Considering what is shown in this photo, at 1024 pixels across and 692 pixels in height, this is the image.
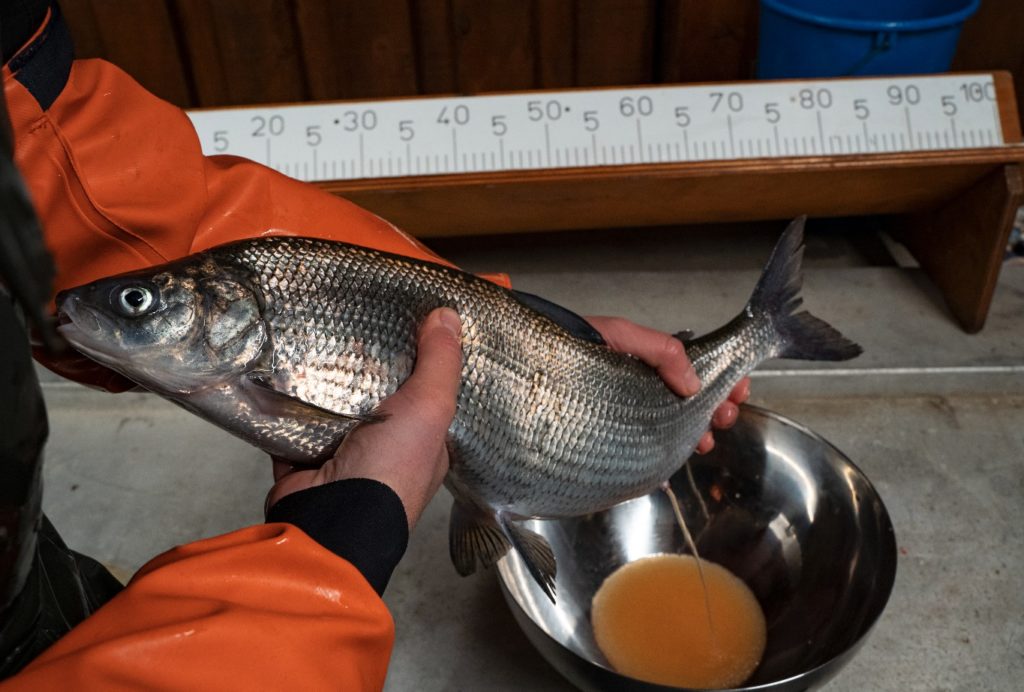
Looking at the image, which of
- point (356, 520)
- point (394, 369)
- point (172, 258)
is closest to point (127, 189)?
point (172, 258)

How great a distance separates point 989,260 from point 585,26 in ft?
3.19

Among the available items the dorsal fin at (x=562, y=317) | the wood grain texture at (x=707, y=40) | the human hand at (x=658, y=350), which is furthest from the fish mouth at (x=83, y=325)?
the wood grain texture at (x=707, y=40)

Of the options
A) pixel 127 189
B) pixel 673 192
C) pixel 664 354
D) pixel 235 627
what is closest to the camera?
pixel 235 627

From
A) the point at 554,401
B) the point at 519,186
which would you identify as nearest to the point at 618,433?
the point at 554,401

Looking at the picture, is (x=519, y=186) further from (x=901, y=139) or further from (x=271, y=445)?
(x=271, y=445)

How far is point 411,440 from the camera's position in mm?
709

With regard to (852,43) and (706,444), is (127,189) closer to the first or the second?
(706,444)

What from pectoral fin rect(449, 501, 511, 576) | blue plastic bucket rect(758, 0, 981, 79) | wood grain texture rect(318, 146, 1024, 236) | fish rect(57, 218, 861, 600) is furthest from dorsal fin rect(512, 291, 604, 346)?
blue plastic bucket rect(758, 0, 981, 79)

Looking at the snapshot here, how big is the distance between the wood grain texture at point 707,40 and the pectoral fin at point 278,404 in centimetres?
154

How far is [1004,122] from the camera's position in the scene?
152 centimetres

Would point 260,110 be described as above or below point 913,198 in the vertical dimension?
above

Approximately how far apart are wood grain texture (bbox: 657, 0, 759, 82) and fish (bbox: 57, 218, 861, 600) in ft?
3.77

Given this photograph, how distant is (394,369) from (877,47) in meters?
1.22

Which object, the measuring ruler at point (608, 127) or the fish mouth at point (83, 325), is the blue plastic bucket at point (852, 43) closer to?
the measuring ruler at point (608, 127)
